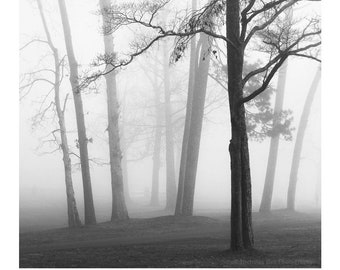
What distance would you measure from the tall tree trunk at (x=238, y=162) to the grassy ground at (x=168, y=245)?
47 cm

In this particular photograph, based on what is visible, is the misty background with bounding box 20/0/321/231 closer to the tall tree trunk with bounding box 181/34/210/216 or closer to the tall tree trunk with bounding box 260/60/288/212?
the tall tree trunk with bounding box 260/60/288/212

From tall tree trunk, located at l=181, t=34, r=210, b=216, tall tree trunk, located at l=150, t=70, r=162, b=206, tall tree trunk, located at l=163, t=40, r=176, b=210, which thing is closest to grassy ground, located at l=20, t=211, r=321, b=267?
tall tree trunk, located at l=181, t=34, r=210, b=216

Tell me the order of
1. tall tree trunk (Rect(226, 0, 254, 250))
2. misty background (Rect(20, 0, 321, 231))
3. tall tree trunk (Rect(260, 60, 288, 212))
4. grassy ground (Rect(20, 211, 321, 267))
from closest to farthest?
grassy ground (Rect(20, 211, 321, 267)), tall tree trunk (Rect(226, 0, 254, 250)), tall tree trunk (Rect(260, 60, 288, 212)), misty background (Rect(20, 0, 321, 231))

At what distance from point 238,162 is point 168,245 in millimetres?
3512

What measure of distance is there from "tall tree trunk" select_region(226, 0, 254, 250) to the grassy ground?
471 mm

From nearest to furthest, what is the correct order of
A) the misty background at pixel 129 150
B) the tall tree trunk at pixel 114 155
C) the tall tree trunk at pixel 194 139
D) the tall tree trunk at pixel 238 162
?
the tall tree trunk at pixel 238 162
the tall tree trunk at pixel 114 155
the tall tree trunk at pixel 194 139
the misty background at pixel 129 150

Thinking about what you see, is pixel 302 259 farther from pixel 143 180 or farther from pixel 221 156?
pixel 221 156

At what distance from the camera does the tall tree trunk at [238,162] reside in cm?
1082

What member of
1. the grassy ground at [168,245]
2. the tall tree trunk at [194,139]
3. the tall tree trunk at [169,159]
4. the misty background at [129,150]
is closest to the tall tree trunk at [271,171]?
the misty background at [129,150]

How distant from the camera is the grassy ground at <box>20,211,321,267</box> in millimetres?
10508

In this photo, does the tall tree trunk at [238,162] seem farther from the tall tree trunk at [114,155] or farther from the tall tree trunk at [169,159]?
the tall tree trunk at [169,159]

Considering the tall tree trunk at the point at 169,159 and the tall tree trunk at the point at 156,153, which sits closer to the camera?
the tall tree trunk at the point at 169,159

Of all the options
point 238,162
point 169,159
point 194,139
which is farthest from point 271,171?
point 238,162

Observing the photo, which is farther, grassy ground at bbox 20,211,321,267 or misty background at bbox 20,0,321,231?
misty background at bbox 20,0,321,231
